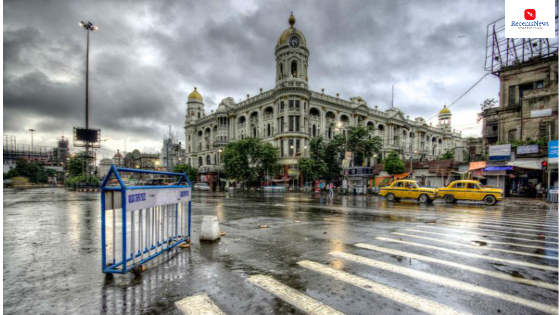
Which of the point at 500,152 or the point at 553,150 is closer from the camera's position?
the point at 553,150

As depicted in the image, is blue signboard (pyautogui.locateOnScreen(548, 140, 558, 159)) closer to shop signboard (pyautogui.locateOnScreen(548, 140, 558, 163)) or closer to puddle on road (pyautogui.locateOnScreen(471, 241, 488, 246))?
shop signboard (pyautogui.locateOnScreen(548, 140, 558, 163))

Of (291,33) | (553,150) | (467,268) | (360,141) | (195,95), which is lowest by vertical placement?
(467,268)

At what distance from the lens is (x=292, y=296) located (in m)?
3.49

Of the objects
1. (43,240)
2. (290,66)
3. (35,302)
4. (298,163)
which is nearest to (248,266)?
(35,302)

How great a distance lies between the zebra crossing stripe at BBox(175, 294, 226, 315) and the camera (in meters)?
3.08

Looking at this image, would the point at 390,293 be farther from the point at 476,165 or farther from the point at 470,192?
the point at 476,165

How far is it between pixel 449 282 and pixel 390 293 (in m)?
1.19

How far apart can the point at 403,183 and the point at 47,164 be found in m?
142

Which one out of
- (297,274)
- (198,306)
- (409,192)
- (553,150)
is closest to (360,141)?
(409,192)

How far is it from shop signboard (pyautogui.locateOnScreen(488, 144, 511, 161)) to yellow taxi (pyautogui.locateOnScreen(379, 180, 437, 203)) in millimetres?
12406

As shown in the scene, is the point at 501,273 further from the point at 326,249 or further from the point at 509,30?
the point at 509,30

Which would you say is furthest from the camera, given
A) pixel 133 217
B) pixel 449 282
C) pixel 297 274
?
pixel 297 274

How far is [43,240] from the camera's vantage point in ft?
22.2

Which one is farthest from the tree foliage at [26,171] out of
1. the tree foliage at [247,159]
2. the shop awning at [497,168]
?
the shop awning at [497,168]
